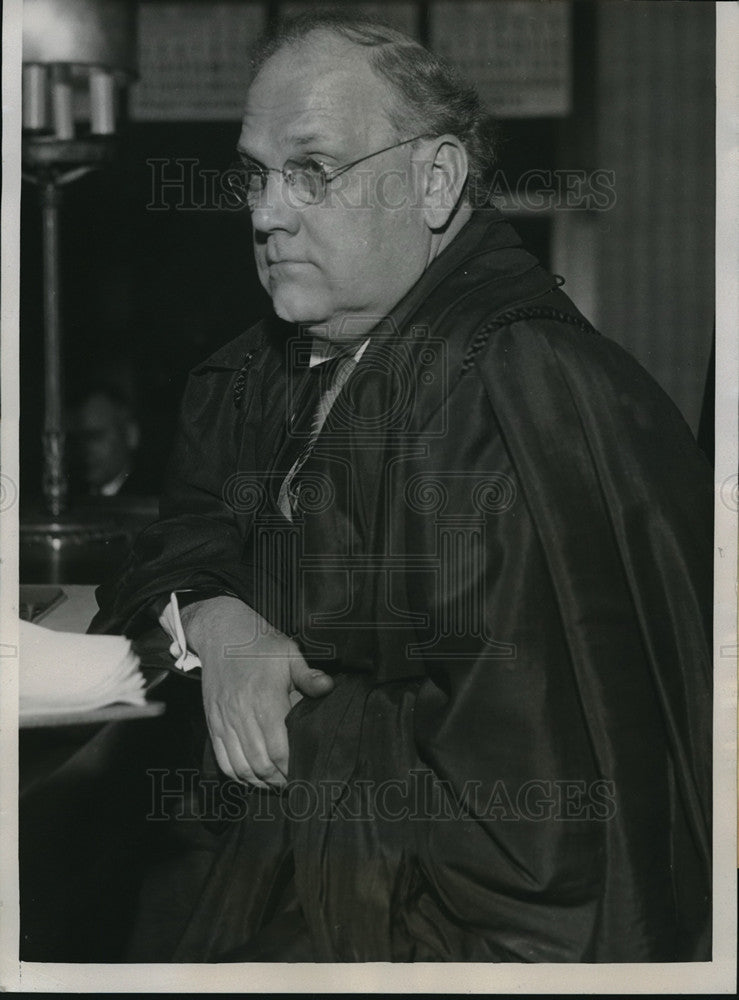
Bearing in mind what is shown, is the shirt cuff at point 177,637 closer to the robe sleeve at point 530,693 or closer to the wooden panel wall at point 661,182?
the robe sleeve at point 530,693

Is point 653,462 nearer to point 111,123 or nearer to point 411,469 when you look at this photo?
point 411,469

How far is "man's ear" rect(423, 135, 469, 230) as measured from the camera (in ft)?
4.03

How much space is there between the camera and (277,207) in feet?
4.09

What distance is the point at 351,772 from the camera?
1.23 m

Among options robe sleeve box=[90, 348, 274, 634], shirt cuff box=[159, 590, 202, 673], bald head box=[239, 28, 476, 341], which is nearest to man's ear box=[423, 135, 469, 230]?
bald head box=[239, 28, 476, 341]

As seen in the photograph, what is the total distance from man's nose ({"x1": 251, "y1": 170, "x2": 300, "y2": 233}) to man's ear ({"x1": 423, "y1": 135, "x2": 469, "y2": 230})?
147mm

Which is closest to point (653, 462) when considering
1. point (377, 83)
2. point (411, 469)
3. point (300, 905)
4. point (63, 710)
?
point (411, 469)

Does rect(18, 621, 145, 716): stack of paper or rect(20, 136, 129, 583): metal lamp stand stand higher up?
rect(20, 136, 129, 583): metal lamp stand

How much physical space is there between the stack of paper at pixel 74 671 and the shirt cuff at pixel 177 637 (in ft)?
0.15

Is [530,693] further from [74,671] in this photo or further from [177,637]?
[74,671]

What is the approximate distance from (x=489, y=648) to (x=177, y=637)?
361 mm

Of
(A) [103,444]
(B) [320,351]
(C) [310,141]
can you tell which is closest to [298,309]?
(B) [320,351]

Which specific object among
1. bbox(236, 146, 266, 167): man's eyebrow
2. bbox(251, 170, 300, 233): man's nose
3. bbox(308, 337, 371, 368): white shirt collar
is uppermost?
bbox(236, 146, 266, 167): man's eyebrow

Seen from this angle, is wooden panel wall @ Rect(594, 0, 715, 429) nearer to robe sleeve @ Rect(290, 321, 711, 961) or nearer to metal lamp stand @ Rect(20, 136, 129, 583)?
robe sleeve @ Rect(290, 321, 711, 961)
